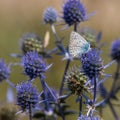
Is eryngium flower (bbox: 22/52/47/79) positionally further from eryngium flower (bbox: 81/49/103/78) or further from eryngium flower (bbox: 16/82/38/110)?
eryngium flower (bbox: 81/49/103/78)

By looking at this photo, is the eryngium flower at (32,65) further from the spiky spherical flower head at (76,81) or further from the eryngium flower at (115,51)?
the eryngium flower at (115,51)

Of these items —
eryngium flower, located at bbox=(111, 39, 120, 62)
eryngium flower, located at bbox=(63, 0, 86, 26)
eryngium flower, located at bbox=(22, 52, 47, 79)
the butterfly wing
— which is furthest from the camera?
eryngium flower, located at bbox=(111, 39, 120, 62)

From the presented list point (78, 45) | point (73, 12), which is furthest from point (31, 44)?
point (78, 45)

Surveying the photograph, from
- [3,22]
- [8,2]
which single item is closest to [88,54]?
[3,22]

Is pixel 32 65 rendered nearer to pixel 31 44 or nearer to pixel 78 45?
pixel 78 45

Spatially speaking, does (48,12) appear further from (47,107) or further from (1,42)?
(1,42)

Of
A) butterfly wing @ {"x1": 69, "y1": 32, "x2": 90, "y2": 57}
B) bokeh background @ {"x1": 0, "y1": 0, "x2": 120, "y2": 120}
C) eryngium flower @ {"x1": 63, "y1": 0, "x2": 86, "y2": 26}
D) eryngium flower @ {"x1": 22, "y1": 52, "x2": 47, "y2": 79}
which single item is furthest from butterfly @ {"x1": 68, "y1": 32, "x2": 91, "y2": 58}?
bokeh background @ {"x1": 0, "y1": 0, "x2": 120, "y2": 120}
